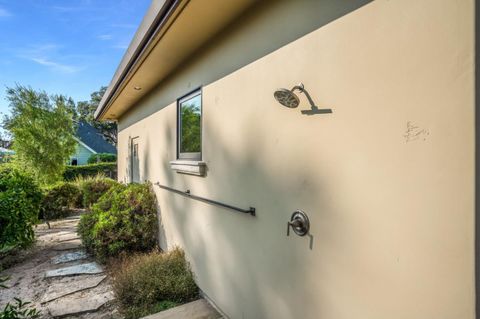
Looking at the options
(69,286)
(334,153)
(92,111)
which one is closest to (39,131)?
(69,286)

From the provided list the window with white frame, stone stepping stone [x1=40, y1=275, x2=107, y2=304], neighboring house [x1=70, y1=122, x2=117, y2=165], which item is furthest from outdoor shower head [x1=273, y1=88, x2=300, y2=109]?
neighboring house [x1=70, y1=122, x2=117, y2=165]

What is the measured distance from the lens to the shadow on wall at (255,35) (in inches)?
69.9

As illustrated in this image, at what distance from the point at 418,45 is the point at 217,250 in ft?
8.64

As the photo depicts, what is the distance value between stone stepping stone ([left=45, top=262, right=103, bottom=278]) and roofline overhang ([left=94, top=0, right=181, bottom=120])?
331 cm

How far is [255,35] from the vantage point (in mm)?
2439

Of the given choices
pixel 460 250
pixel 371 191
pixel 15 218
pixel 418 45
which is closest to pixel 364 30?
pixel 418 45

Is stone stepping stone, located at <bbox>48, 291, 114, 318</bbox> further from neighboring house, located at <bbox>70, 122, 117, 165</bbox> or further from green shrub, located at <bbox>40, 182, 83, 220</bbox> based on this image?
neighboring house, located at <bbox>70, 122, 117, 165</bbox>

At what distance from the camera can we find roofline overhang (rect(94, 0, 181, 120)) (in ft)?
8.16

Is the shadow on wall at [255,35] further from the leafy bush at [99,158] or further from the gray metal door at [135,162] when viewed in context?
the leafy bush at [99,158]

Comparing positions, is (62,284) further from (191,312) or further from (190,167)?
(190,167)

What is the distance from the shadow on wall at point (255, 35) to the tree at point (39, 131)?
6.71 meters

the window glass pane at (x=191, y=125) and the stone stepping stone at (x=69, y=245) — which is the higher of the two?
the window glass pane at (x=191, y=125)

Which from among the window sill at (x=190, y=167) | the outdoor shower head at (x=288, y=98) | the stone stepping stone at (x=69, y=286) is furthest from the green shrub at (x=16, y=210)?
the outdoor shower head at (x=288, y=98)

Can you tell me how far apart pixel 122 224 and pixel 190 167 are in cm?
210
